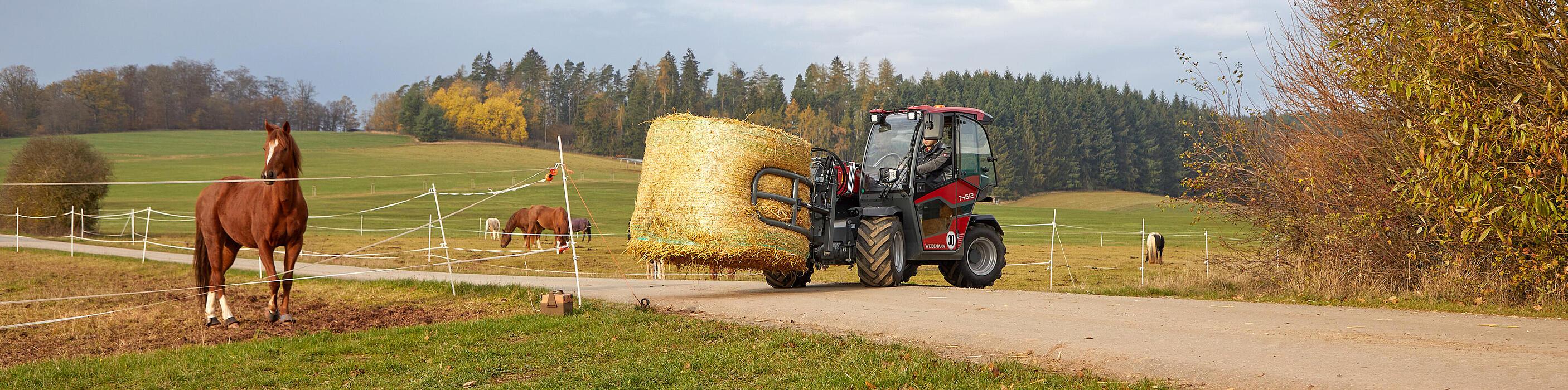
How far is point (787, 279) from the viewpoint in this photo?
12750mm

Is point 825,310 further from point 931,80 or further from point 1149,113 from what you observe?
point 1149,113

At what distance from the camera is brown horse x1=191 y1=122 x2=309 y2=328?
928 centimetres

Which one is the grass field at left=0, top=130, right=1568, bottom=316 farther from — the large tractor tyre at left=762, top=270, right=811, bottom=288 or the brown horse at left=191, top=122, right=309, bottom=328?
the brown horse at left=191, top=122, right=309, bottom=328

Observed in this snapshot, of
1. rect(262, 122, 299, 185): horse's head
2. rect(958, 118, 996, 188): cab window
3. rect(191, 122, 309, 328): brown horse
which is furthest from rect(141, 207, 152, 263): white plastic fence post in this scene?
rect(958, 118, 996, 188): cab window

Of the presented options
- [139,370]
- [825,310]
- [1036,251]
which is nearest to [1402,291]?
[825,310]

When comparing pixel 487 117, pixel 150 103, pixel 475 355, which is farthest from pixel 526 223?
pixel 150 103

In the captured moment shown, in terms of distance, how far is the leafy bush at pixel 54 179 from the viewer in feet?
118

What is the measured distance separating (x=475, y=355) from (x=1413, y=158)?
8.55m

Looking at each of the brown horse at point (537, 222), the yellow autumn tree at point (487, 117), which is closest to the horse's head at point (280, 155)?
the brown horse at point (537, 222)

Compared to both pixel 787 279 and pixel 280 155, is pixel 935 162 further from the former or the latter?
pixel 280 155

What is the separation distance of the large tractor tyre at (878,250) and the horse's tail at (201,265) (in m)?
6.99

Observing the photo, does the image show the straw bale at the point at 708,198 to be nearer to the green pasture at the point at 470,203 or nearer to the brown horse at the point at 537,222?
the green pasture at the point at 470,203

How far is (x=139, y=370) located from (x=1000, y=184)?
7908 centimetres

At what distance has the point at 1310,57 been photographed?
11.1 meters
